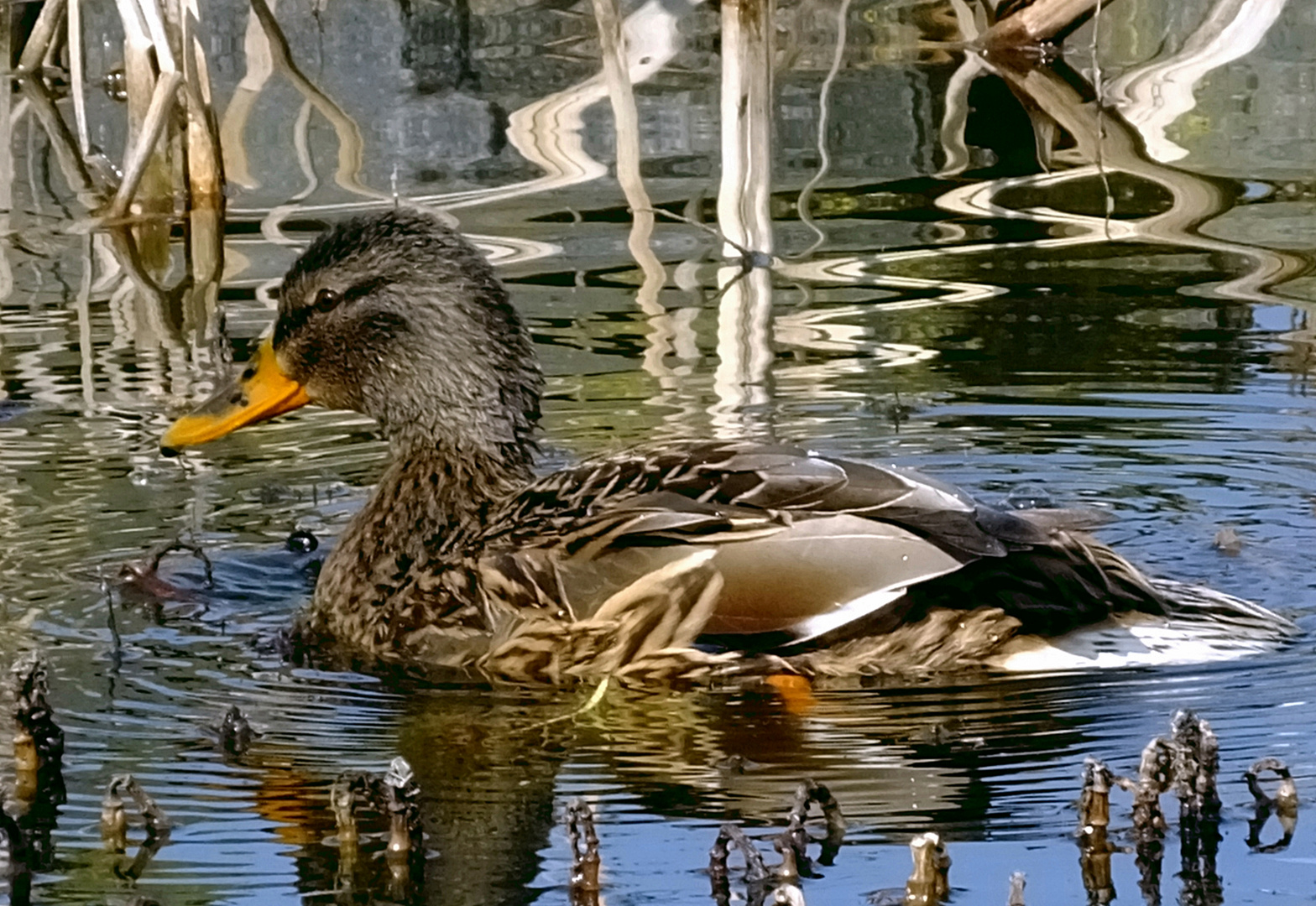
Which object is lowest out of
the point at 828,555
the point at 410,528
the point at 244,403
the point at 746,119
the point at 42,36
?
the point at 410,528

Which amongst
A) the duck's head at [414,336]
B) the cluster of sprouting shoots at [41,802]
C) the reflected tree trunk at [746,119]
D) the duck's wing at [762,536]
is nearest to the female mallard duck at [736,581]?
the duck's wing at [762,536]

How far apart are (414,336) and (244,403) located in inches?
24.5

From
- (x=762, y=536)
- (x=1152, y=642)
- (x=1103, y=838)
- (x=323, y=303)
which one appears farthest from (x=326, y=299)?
(x=1103, y=838)

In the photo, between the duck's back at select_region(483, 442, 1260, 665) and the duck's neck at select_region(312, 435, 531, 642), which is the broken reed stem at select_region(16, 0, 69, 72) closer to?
the duck's neck at select_region(312, 435, 531, 642)

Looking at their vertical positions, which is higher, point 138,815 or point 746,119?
point 746,119

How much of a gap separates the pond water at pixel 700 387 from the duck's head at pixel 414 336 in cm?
55

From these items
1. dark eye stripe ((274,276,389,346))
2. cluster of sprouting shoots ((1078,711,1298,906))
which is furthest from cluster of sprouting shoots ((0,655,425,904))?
dark eye stripe ((274,276,389,346))

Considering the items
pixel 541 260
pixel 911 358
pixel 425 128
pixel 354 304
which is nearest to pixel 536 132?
pixel 425 128

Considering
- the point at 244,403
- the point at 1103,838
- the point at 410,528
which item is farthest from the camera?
the point at 244,403

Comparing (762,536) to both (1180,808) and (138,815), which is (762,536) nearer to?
(1180,808)

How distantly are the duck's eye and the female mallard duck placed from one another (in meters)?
0.63

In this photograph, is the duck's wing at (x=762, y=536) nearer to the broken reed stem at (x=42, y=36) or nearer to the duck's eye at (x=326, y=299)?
the duck's eye at (x=326, y=299)

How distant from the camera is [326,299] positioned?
7.04 metres

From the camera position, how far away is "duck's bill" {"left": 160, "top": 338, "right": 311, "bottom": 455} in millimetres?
7195
